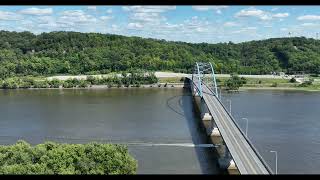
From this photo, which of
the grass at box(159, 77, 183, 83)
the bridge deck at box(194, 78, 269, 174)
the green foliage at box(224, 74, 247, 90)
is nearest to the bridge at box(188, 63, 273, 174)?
the bridge deck at box(194, 78, 269, 174)

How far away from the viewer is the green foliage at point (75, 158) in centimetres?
883

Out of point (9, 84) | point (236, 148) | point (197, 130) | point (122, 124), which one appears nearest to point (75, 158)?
point (236, 148)

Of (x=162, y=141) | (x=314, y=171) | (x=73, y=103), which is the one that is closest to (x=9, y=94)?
(x=73, y=103)

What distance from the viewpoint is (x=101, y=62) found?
3494 cm

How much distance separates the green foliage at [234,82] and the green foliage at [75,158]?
19.9m

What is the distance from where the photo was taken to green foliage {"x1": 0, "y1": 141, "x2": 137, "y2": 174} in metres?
Answer: 8.83

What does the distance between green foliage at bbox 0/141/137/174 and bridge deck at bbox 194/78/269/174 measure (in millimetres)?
2199

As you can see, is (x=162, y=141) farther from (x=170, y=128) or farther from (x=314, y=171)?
(x=314, y=171)

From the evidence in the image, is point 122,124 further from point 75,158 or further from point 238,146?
point 75,158

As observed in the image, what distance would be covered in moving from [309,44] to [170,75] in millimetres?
15056

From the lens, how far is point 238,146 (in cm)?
1051

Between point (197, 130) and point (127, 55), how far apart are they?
21614 mm

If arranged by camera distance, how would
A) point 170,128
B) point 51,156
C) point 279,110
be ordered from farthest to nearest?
point 279,110 < point 170,128 < point 51,156

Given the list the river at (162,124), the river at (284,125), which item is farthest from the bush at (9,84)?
the river at (284,125)
